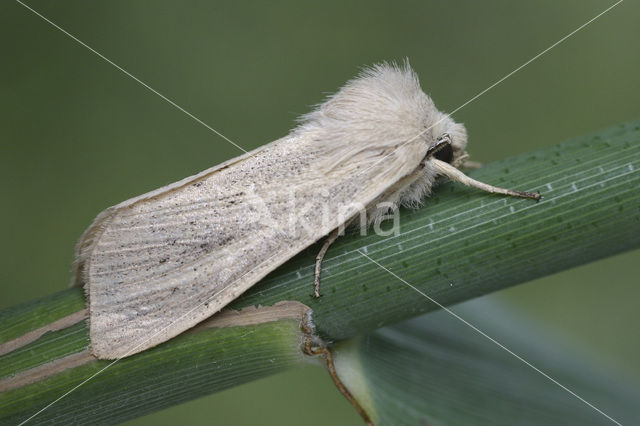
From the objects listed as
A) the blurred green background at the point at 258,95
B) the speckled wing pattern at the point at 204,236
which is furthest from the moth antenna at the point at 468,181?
the blurred green background at the point at 258,95

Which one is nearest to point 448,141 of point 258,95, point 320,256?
point 320,256

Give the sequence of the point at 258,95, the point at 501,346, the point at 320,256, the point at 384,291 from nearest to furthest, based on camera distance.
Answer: the point at 384,291
the point at 320,256
the point at 501,346
the point at 258,95

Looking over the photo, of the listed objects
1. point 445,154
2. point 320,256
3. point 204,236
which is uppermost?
point 445,154

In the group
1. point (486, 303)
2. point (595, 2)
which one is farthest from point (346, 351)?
point (595, 2)

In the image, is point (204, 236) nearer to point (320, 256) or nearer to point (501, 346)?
point (320, 256)

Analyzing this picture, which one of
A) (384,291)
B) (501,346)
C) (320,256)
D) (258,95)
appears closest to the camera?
(384,291)

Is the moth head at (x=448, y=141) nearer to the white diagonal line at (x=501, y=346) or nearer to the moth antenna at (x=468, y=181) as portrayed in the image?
the moth antenna at (x=468, y=181)
